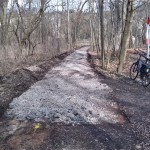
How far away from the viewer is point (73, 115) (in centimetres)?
714

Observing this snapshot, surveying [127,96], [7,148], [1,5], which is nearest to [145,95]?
[127,96]

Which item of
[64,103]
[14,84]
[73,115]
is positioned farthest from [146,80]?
[73,115]

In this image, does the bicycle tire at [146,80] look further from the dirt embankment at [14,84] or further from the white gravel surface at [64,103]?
the dirt embankment at [14,84]

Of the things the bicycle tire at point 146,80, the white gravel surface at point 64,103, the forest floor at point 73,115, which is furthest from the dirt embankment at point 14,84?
the bicycle tire at point 146,80

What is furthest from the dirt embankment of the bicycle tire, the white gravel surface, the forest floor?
the bicycle tire

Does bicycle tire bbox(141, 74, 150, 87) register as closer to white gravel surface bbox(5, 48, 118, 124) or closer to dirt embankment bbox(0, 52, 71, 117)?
white gravel surface bbox(5, 48, 118, 124)

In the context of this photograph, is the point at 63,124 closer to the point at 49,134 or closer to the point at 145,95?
the point at 49,134

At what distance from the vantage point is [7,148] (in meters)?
5.29

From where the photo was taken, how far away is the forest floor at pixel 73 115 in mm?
5602

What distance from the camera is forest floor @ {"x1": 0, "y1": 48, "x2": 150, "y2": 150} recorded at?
560 cm

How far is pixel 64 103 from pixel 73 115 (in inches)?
43.3

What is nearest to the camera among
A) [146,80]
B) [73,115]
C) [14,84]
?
[73,115]

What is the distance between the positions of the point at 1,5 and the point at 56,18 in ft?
70.1

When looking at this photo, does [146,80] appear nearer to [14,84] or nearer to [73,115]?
[14,84]
